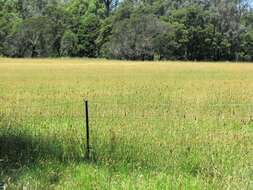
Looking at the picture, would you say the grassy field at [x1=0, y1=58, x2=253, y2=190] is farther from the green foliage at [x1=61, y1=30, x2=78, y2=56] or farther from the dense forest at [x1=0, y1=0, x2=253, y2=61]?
the green foliage at [x1=61, y1=30, x2=78, y2=56]

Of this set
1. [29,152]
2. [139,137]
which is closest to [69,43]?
[139,137]

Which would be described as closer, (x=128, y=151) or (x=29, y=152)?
(x=29, y=152)

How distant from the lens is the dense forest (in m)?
111

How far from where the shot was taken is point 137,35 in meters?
111

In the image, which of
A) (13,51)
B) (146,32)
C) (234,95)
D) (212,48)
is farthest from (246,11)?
(234,95)

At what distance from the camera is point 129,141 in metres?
11.3

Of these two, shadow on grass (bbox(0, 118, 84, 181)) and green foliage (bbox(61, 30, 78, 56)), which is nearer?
shadow on grass (bbox(0, 118, 84, 181))

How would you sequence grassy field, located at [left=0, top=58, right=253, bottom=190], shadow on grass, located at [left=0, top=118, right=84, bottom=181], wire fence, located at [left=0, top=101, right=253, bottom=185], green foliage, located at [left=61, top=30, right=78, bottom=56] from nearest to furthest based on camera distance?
grassy field, located at [left=0, top=58, right=253, bottom=190], shadow on grass, located at [left=0, top=118, right=84, bottom=181], wire fence, located at [left=0, top=101, right=253, bottom=185], green foliage, located at [left=61, top=30, right=78, bottom=56]

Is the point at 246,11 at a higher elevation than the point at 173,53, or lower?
higher

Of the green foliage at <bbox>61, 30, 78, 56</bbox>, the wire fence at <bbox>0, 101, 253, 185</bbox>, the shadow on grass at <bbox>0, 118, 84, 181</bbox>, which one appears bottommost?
the green foliage at <bbox>61, 30, 78, 56</bbox>

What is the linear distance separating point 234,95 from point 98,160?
624 inches

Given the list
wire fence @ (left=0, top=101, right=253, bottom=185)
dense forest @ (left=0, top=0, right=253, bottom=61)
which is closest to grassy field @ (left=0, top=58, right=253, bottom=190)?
wire fence @ (left=0, top=101, right=253, bottom=185)

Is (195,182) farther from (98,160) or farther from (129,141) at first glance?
(129,141)

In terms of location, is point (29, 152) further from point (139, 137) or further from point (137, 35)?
point (137, 35)
